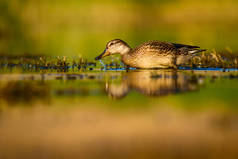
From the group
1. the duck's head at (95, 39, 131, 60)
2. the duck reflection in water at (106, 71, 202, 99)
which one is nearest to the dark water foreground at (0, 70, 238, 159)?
the duck reflection in water at (106, 71, 202, 99)

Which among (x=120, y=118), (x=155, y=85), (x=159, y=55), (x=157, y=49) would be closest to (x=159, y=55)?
(x=159, y=55)

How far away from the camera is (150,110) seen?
6.00 meters

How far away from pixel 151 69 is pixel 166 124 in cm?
660

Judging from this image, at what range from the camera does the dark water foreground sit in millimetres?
4301

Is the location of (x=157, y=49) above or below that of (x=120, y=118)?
above

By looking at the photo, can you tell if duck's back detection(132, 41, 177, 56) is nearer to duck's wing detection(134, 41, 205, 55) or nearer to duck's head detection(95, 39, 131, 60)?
duck's wing detection(134, 41, 205, 55)

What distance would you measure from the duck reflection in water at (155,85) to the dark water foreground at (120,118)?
17 millimetres

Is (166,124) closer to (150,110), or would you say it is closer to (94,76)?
(150,110)

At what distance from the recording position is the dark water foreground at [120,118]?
4.30 meters

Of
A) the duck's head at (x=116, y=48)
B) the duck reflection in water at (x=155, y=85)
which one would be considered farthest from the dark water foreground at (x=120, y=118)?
the duck's head at (x=116, y=48)

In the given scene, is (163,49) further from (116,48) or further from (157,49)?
(116,48)

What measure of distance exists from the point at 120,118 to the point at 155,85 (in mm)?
2733

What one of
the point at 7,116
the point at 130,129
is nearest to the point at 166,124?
the point at 130,129

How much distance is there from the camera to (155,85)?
8.15 meters
